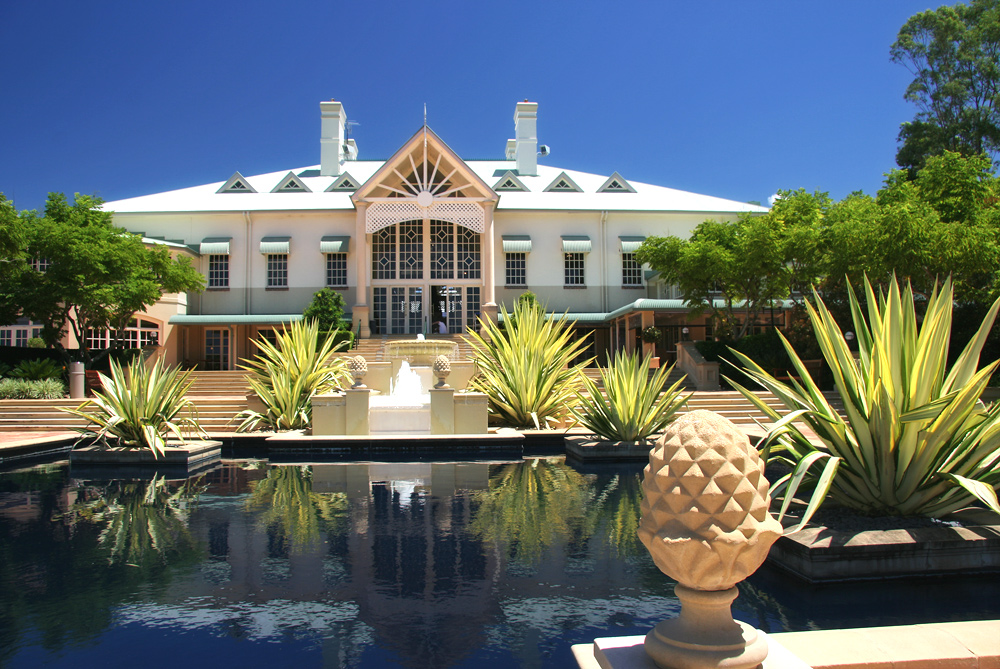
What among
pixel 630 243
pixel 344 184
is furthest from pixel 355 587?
pixel 344 184

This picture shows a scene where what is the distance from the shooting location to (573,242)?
2938cm

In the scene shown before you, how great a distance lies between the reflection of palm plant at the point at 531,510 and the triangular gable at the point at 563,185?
78.6 feet

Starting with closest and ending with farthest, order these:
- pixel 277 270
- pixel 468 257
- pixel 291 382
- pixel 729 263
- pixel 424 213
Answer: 1. pixel 291 382
2. pixel 729 263
3. pixel 424 213
4. pixel 468 257
5. pixel 277 270

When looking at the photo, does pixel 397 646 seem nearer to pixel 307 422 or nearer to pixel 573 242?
pixel 307 422

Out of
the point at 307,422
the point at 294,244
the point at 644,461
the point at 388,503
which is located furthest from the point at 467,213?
the point at 388,503

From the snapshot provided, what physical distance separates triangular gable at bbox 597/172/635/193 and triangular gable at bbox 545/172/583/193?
44.8 inches

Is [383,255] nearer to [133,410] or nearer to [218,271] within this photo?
[218,271]

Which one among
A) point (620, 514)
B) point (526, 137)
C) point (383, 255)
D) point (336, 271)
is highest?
point (526, 137)

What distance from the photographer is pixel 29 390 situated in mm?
18047

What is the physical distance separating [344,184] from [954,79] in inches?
1201

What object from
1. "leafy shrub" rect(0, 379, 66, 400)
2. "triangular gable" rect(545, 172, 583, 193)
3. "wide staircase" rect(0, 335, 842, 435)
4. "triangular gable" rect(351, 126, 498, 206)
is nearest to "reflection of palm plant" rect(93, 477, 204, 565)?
"wide staircase" rect(0, 335, 842, 435)

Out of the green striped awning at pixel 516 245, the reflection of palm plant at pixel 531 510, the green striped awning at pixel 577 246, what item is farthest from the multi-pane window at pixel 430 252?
the reflection of palm plant at pixel 531 510

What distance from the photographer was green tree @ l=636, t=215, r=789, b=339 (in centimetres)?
2017

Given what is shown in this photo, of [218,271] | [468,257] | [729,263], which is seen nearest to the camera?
[729,263]
